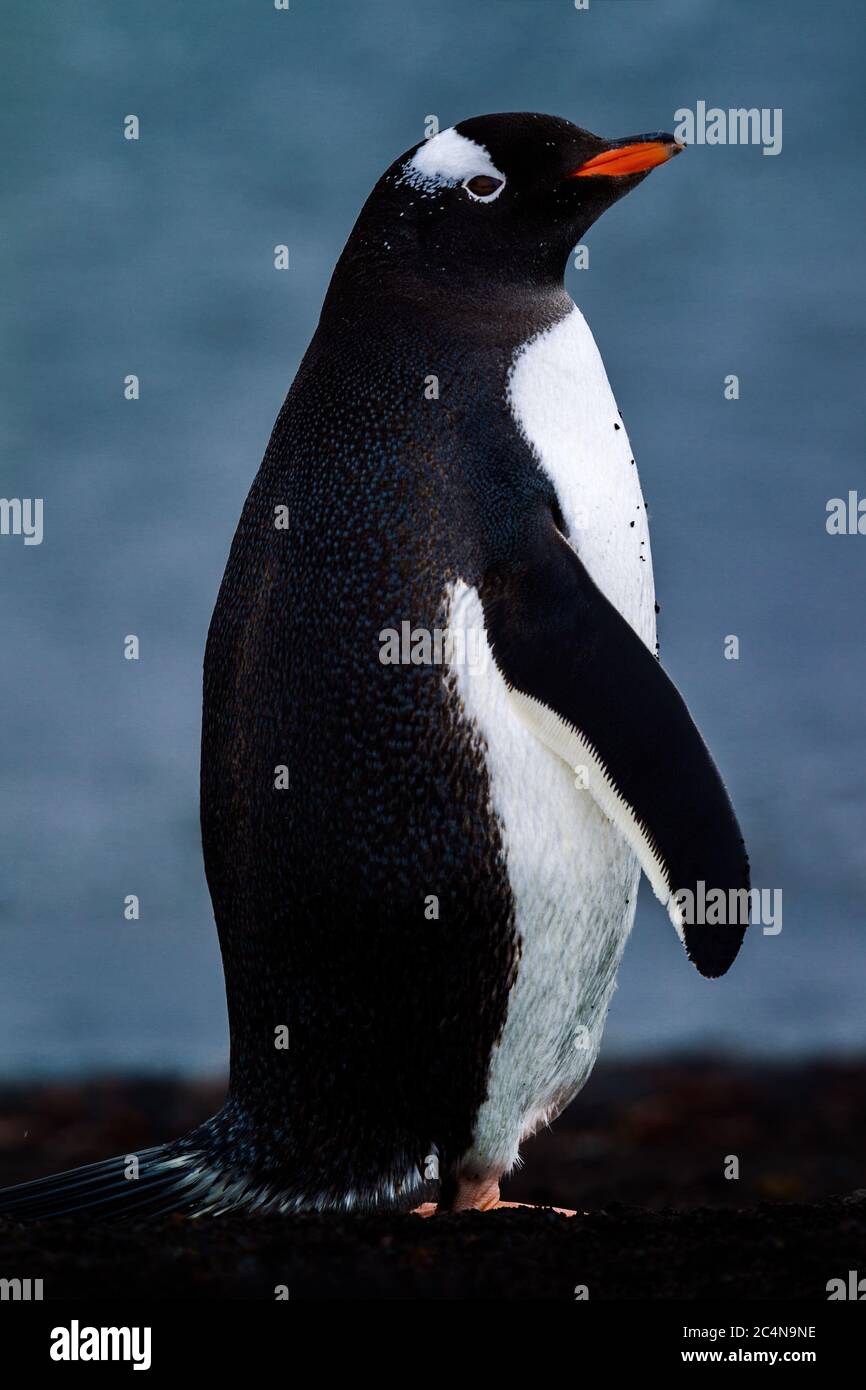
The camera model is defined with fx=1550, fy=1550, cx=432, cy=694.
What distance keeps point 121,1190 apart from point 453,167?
6.06ft

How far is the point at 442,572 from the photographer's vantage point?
2.47 m

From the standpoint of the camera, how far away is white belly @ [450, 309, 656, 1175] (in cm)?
249

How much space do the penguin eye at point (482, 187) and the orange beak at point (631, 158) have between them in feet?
0.48

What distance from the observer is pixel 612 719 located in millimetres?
2502

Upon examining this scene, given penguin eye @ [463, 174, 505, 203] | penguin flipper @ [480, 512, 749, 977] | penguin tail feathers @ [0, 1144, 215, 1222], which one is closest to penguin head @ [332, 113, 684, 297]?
penguin eye @ [463, 174, 505, 203]

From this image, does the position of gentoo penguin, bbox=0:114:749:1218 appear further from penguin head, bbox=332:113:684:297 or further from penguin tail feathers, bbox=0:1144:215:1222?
penguin head, bbox=332:113:684:297

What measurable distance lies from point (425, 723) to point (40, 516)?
1.31 metres

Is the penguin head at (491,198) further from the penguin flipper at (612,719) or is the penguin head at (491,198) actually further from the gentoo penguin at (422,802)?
the penguin flipper at (612,719)

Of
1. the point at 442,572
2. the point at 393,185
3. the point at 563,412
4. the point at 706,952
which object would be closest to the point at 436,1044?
the point at 706,952

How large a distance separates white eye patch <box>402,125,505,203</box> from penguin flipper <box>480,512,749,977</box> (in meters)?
0.72

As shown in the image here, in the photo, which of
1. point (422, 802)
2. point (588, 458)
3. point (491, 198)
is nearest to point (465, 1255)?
point (422, 802)
